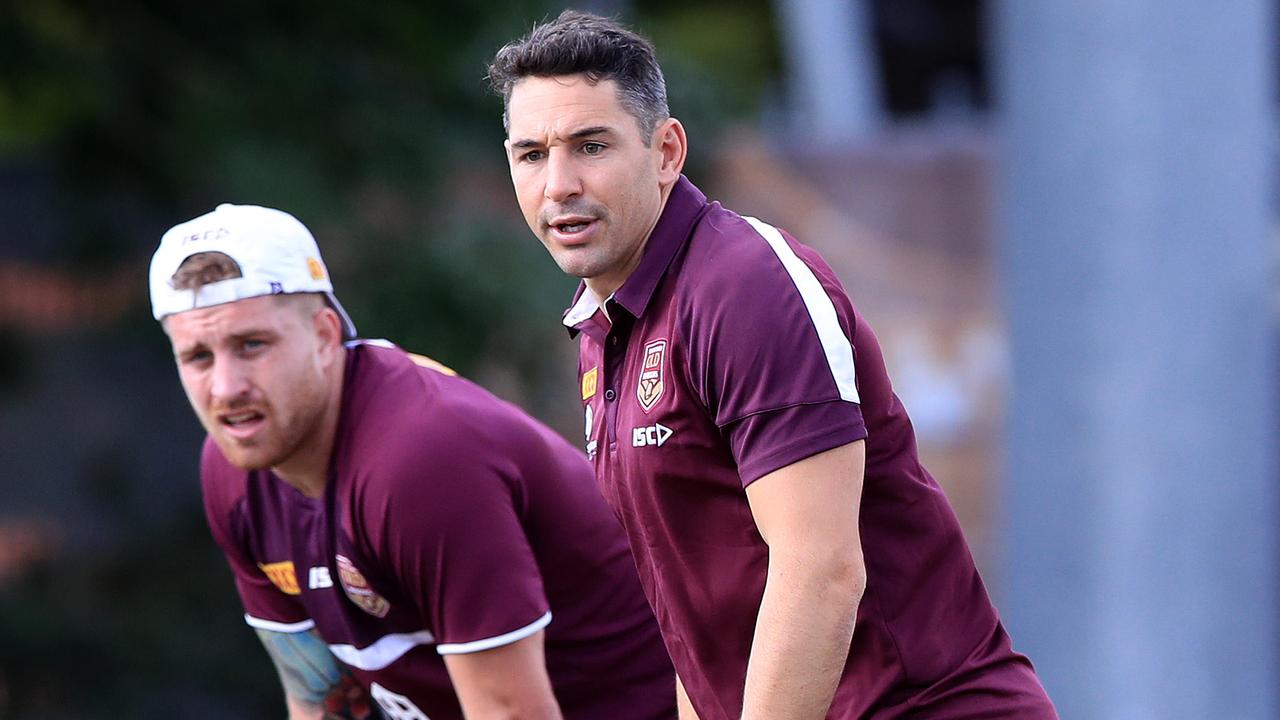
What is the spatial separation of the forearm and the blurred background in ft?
18.7

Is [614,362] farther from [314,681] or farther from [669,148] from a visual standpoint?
[314,681]

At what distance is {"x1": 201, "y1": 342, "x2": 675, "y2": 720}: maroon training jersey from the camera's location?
338 centimetres

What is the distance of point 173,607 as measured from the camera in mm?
9977

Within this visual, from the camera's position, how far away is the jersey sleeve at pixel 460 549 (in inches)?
132

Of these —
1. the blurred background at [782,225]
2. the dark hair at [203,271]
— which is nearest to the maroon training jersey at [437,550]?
the dark hair at [203,271]

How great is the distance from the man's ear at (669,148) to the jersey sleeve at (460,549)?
85 centimetres

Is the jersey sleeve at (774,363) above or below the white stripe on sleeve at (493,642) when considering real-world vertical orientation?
above

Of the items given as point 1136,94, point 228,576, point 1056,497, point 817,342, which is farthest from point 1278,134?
point 817,342

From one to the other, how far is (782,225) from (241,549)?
21.5 feet

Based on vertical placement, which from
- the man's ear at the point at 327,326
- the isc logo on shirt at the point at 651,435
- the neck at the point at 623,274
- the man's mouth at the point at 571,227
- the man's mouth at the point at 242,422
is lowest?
the isc logo on shirt at the point at 651,435

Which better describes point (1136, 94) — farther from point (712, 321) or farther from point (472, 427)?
point (712, 321)

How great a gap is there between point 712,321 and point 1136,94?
589cm

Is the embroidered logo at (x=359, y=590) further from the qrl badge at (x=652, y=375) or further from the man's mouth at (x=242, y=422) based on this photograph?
the qrl badge at (x=652, y=375)

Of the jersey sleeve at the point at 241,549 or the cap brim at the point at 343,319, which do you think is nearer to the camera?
the cap brim at the point at 343,319
